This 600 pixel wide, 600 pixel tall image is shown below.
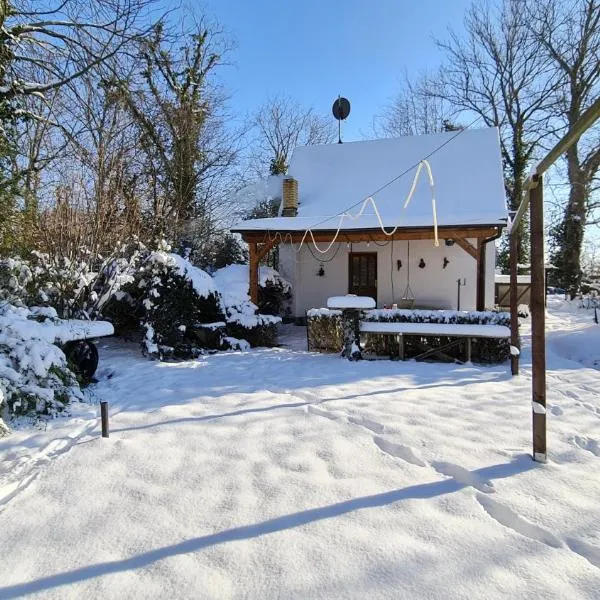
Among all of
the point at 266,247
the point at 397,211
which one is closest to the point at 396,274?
the point at 397,211

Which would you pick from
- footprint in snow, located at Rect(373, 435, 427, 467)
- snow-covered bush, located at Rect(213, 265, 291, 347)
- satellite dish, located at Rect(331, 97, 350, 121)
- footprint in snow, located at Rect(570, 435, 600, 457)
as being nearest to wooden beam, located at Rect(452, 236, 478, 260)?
snow-covered bush, located at Rect(213, 265, 291, 347)

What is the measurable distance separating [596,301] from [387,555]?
57.7ft

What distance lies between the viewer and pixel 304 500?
273cm

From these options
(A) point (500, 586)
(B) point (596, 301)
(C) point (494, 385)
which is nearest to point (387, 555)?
(A) point (500, 586)

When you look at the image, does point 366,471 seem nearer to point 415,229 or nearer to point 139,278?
point 139,278

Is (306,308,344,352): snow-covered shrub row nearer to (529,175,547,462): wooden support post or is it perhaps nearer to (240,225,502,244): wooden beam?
(240,225,502,244): wooden beam

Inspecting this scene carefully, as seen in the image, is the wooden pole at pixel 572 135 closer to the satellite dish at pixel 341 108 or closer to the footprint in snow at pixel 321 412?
the footprint in snow at pixel 321 412

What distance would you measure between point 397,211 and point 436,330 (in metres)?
4.85

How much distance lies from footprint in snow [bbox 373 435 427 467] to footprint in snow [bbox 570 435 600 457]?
1.44m

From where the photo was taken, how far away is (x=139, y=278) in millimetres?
7910

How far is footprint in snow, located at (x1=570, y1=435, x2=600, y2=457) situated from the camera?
→ 3.55 meters

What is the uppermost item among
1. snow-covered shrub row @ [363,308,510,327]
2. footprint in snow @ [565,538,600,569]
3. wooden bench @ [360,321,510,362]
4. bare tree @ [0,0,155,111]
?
bare tree @ [0,0,155,111]

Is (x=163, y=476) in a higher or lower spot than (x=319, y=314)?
lower

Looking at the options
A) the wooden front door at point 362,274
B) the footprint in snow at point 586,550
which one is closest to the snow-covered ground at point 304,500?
the footprint in snow at point 586,550
